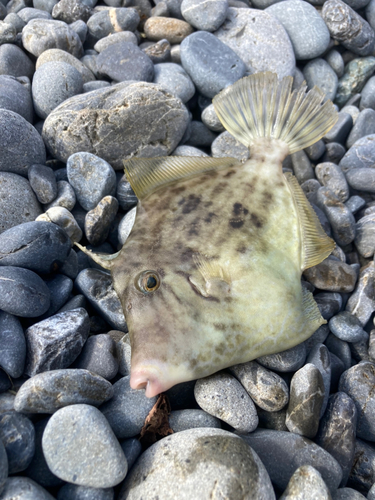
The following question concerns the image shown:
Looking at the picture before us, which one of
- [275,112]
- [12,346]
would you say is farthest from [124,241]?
[275,112]

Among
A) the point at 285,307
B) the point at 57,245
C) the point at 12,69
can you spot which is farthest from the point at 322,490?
the point at 12,69

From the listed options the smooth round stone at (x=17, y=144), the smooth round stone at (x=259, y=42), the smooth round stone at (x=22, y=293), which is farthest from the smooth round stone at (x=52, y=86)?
the smooth round stone at (x=22, y=293)


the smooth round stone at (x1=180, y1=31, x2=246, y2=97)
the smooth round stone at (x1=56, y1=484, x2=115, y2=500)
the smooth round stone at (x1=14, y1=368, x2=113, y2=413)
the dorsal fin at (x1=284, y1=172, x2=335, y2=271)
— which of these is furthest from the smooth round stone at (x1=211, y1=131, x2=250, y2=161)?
the smooth round stone at (x1=56, y1=484, x2=115, y2=500)

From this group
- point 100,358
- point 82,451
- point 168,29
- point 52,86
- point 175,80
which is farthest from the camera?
point 168,29

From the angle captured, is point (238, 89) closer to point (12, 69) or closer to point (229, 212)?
point (229, 212)

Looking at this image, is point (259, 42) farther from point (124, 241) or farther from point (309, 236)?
point (124, 241)
